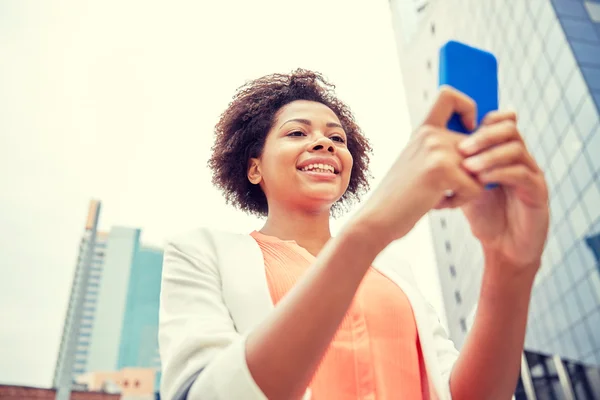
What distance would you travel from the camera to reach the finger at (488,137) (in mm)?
929

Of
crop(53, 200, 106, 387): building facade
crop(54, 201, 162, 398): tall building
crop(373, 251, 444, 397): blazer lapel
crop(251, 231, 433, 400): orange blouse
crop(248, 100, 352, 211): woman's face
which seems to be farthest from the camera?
crop(54, 201, 162, 398): tall building

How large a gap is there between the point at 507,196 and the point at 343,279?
49 centimetres

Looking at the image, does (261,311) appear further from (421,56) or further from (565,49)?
(421,56)

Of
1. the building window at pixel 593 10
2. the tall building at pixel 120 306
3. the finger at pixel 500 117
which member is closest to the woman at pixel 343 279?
the finger at pixel 500 117

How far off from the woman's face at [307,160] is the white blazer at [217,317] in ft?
0.94

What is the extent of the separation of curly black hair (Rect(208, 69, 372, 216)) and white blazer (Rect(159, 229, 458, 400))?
0.84m

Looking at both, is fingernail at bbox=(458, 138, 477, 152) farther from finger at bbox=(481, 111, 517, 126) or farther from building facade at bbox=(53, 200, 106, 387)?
building facade at bbox=(53, 200, 106, 387)

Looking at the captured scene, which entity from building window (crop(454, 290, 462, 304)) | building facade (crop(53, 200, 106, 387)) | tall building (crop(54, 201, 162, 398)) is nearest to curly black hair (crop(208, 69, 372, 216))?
→ building facade (crop(53, 200, 106, 387))

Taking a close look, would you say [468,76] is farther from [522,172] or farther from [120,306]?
[120,306]

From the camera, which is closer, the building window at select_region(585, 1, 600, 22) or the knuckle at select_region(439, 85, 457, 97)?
the knuckle at select_region(439, 85, 457, 97)

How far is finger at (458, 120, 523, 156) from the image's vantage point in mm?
929

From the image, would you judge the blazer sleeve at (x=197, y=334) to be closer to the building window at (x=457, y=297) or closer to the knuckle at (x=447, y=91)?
the knuckle at (x=447, y=91)

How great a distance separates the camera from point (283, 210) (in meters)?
1.91

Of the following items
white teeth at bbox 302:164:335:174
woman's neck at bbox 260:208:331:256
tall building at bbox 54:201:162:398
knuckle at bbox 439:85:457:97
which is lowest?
knuckle at bbox 439:85:457:97
